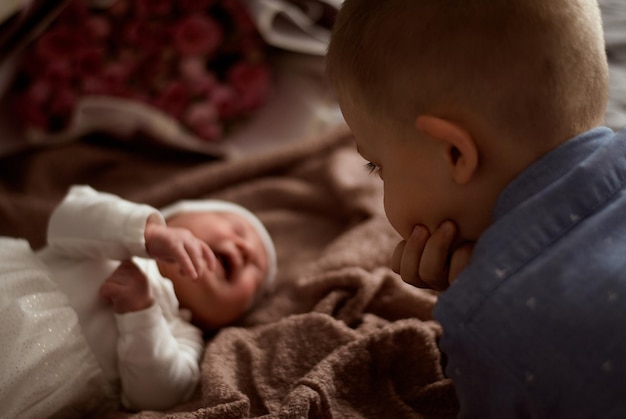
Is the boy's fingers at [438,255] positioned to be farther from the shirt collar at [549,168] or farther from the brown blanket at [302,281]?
the brown blanket at [302,281]

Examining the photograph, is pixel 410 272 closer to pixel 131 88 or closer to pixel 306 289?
pixel 306 289

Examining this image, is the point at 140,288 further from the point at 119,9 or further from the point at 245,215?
the point at 119,9

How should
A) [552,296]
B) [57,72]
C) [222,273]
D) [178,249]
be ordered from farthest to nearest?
[57,72], [222,273], [178,249], [552,296]

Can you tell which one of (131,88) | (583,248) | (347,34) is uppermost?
(347,34)

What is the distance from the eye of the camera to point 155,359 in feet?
3.28

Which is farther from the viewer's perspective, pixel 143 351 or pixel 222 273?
pixel 222 273

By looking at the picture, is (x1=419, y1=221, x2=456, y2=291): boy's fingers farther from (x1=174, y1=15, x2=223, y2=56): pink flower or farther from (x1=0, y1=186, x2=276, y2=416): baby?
(x1=174, y1=15, x2=223, y2=56): pink flower

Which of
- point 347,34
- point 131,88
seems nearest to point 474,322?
point 347,34

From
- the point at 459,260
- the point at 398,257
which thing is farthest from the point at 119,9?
the point at 459,260

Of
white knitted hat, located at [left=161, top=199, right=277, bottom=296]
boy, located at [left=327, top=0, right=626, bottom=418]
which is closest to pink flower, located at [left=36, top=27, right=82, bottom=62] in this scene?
white knitted hat, located at [left=161, top=199, right=277, bottom=296]

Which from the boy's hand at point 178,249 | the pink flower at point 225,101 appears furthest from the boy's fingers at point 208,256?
the pink flower at point 225,101

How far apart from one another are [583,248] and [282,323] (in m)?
0.52

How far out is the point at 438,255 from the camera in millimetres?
772

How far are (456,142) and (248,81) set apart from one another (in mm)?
1024
